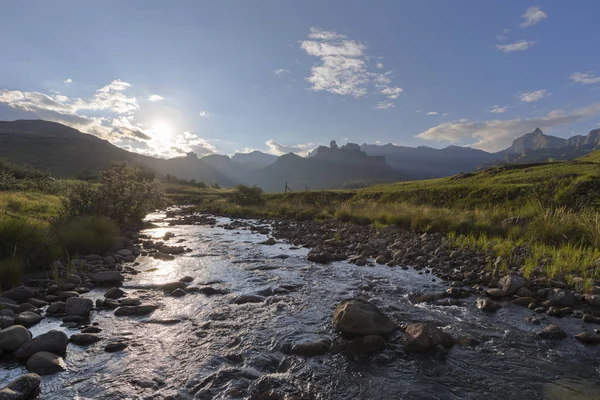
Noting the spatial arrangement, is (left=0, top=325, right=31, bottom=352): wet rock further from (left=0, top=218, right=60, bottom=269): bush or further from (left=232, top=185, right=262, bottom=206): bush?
(left=232, top=185, right=262, bottom=206): bush

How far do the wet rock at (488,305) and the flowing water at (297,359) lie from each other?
18 cm

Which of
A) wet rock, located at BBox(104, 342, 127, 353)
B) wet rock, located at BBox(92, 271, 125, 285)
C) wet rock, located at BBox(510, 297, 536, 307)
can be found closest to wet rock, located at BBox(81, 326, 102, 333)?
wet rock, located at BBox(104, 342, 127, 353)

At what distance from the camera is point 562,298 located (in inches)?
311

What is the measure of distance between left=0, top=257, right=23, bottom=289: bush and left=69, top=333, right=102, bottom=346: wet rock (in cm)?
402

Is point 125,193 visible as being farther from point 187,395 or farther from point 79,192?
point 187,395

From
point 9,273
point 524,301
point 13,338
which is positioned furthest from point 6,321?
point 524,301

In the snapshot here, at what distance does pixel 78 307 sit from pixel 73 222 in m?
8.09

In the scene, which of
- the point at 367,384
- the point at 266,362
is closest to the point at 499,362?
the point at 367,384

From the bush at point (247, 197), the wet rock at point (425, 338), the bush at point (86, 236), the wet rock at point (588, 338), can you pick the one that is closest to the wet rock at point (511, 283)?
the wet rock at point (588, 338)

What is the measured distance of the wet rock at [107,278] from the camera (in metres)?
9.74

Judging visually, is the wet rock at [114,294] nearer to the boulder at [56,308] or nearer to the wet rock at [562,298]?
the boulder at [56,308]

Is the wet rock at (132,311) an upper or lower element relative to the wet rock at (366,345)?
upper

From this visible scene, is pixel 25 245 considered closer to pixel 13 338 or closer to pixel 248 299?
pixel 13 338

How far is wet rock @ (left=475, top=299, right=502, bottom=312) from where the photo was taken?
771 cm
